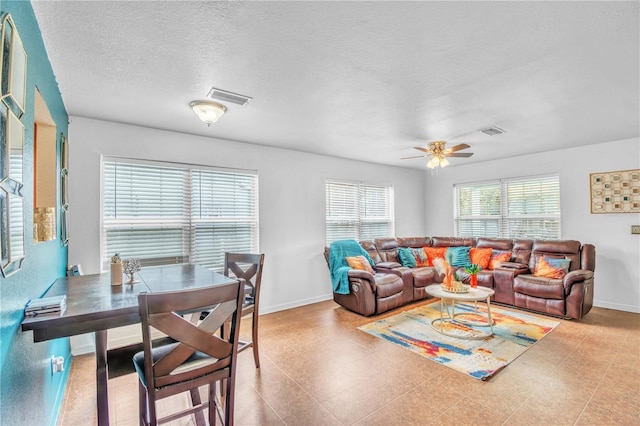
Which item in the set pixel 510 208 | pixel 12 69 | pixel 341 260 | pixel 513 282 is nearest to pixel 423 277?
pixel 513 282

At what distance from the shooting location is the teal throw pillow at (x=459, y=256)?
215 inches

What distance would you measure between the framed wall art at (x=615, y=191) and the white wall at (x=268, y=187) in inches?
128

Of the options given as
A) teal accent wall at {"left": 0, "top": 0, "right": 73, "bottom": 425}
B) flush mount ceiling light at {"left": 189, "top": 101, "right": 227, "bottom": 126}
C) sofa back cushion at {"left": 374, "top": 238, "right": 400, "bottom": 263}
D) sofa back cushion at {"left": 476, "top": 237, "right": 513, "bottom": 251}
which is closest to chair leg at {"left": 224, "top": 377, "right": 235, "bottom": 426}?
teal accent wall at {"left": 0, "top": 0, "right": 73, "bottom": 425}

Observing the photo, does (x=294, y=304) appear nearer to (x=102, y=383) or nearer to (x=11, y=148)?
(x=102, y=383)

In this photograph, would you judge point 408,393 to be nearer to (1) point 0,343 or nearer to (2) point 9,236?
(1) point 0,343

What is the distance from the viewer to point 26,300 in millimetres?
1521

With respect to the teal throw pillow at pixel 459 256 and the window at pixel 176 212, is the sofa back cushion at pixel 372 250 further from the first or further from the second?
the window at pixel 176 212

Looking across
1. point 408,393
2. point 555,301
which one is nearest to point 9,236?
point 408,393

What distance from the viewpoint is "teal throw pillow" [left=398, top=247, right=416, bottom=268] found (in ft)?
18.2

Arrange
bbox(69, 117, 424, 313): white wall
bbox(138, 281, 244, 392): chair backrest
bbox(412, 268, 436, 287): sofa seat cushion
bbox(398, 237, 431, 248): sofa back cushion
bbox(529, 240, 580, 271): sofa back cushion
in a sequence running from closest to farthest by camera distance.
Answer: bbox(138, 281, 244, 392): chair backrest → bbox(69, 117, 424, 313): white wall → bbox(529, 240, 580, 271): sofa back cushion → bbox(412, 268, 436, 287): sofa seat cushion → bbox(398, 237, 431, 248): sofa back cushion

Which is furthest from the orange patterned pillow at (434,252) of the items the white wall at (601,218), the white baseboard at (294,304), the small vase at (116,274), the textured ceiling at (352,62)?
the small vase at (116,274)

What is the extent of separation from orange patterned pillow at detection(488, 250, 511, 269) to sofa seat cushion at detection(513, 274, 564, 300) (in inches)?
17.8

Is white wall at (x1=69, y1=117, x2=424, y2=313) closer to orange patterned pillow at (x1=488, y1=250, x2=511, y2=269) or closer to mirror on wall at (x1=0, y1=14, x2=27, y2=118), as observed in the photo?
mirror on wall at (x1=0, y1=14, x2=27, y2=118)

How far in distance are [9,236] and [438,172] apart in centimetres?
688
